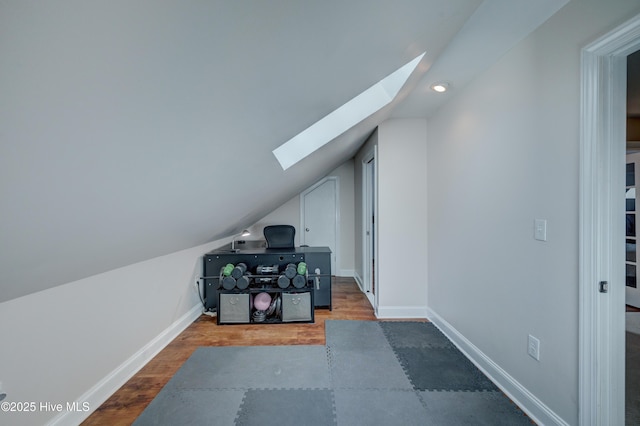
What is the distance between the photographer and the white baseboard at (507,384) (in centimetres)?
152

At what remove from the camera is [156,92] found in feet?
2.29

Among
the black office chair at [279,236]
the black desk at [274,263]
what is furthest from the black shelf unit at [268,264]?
the black office chair at [279,236]

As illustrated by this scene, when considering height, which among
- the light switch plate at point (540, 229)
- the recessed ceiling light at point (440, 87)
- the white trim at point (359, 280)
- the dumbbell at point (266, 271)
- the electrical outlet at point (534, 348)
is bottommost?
the white trim at point (359, 280)

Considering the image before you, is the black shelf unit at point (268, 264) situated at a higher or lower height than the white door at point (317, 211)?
lower

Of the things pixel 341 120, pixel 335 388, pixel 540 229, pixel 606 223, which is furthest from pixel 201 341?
pixel 606 223

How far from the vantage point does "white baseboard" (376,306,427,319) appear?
3016mm

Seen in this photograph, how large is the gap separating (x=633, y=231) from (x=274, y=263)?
429 centimetres

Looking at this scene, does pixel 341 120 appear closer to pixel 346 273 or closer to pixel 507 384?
pixel 507 384

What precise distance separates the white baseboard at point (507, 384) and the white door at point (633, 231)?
98.6 inches

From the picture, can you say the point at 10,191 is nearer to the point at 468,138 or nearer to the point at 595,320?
the point at 595,320

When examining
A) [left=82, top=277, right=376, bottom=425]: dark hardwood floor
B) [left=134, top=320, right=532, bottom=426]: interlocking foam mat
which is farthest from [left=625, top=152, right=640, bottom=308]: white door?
[left=82, top=277, right=376, bottom=425]: dark hardwood floor

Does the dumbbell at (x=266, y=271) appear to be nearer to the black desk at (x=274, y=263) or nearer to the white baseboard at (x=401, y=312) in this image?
the black desk at (x=274, y=263)

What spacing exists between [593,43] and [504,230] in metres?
1.07

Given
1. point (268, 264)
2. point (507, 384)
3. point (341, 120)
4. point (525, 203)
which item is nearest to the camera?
point (525, 203)
